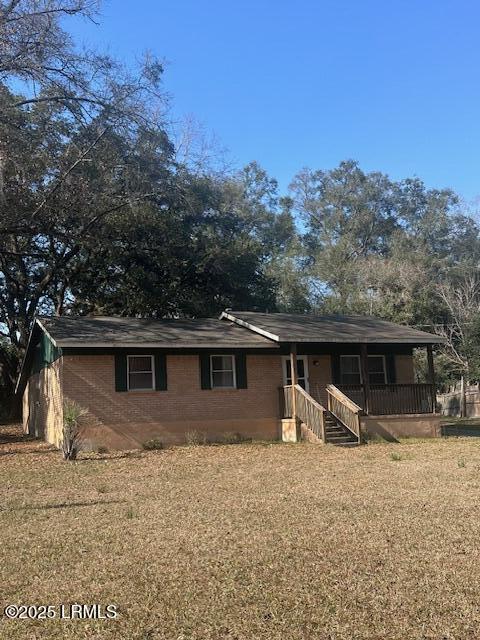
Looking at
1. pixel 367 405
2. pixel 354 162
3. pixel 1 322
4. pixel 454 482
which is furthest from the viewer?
pixel 354 162

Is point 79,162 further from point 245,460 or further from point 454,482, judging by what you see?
point 454,482

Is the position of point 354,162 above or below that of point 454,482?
above

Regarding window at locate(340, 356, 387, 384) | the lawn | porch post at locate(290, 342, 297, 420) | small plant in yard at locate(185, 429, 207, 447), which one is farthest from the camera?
window at locate(340, 356, 387, 384)

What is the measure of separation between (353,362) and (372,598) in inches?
648

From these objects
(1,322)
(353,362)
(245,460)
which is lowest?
(245,460)

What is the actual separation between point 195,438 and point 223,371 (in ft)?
8.01

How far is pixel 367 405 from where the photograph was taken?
61.9 feet

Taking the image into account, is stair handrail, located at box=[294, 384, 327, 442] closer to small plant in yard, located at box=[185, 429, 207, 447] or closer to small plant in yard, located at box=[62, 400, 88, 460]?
small plant in yard, located at box=[185, 429, 207, 447]

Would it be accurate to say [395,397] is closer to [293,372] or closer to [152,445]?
[293,372]

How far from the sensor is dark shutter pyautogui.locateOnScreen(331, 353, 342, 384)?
20.3 m

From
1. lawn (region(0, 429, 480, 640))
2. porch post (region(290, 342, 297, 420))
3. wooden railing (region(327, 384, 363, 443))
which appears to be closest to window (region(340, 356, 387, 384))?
wooden railing (region(327, 384, 363, 443))

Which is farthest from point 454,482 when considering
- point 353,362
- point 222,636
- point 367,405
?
point 353,362

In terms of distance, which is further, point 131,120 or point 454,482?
point 131,120

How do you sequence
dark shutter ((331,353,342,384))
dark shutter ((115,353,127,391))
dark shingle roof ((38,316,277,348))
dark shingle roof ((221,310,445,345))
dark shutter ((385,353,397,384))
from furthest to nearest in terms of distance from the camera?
dark shutter ((385,353,397,384)) < dark shutter ((331,353,342,384)) < dark shingle roof ((221,310,445,345)) < dark shutter ((115,353,127,391)) < dark shingle roof ((38,316,277,348))
